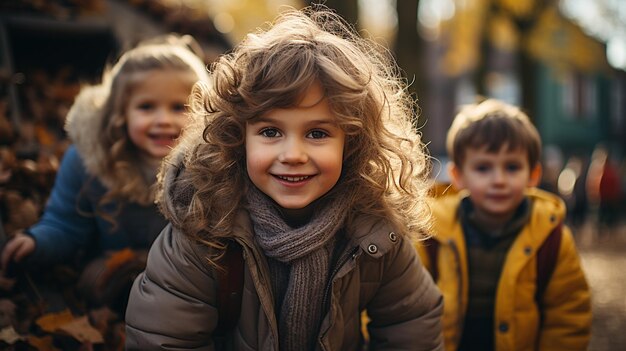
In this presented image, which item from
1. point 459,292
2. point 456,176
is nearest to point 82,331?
point 459,292

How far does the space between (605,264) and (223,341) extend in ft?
28.8

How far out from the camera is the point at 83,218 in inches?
132

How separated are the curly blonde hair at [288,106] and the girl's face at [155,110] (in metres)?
0.76

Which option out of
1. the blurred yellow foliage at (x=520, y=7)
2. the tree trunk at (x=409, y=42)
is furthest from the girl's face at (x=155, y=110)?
the blurred yellow foliage at (x=520, y=7)

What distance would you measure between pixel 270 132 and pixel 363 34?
7752mm

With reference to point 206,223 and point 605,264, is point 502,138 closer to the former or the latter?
point 206,223

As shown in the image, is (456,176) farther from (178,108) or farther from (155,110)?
(155,110)

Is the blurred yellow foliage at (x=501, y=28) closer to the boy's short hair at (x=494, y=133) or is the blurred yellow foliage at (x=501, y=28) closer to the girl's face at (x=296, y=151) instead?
the boy's short hair at (x=494, y=133)

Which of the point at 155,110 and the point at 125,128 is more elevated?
the point at 155,110

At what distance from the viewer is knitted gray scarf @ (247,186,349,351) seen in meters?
2.33

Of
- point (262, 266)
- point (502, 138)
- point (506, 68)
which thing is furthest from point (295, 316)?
point (506, 68)

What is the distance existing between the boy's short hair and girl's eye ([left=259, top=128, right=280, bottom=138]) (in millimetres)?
1406

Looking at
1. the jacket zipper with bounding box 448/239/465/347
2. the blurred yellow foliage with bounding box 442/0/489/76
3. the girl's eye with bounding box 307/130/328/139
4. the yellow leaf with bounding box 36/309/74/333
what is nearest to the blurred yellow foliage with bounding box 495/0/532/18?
the blurred yellow foliage with bounding box 442/0/489/76

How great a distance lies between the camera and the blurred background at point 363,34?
4051 mm
